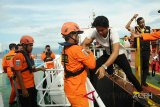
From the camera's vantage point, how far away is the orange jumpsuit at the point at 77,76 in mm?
3850

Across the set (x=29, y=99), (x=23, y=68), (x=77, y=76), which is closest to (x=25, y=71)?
(x=23, y=68)

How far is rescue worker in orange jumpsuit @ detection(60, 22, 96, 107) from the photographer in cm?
386

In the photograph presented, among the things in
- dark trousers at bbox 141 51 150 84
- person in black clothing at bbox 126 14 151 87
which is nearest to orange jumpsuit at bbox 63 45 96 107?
person in black clothing at bbox 126 14 151 87

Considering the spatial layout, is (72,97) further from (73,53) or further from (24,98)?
(24,98)

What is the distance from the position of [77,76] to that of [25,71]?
1.91 m

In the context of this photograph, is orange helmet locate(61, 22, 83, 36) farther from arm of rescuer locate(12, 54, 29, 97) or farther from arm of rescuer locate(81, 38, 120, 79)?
arm of rescuer locate(12, 54, 29, 97)

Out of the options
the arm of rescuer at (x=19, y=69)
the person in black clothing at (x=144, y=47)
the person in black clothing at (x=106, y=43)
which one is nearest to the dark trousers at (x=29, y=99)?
the arm of rescuer at (x=19, y=69)

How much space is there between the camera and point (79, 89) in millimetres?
3930

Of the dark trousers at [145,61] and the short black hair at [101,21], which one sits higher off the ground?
the short black hair at [101,21]

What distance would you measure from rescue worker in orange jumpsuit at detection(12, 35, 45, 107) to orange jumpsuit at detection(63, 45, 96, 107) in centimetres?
163

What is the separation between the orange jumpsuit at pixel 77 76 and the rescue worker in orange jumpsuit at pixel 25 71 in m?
1.63

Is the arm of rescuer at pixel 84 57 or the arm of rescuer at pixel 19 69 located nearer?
the arm of rescuer at pixel 84 57

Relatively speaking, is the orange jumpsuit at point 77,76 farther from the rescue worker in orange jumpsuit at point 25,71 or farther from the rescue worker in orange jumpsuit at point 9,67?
the rescue worker in orange jumpsuit at point 9,67

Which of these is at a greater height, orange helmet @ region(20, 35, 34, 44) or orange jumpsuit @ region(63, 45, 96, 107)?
orange helmet @ region(20, 35, 34, 44)
